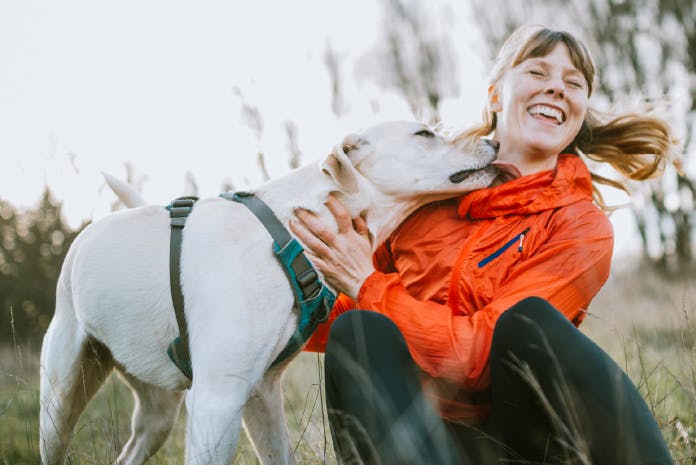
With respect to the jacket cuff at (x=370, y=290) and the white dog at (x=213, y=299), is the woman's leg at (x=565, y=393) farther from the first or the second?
the white dog at (x=213, y=299)

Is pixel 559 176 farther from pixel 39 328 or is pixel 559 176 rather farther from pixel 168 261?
pixel 39 328

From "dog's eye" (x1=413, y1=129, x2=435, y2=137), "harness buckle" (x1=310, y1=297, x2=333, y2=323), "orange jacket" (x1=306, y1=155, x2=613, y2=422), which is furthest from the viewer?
"dog's eye" (x1=413, y1=129, x2=435, y2=137)

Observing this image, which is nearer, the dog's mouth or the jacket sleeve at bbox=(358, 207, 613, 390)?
the jacket sleeve at bbox=(358, 207, 613, 390)

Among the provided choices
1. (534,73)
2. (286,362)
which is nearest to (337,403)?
(286,362)

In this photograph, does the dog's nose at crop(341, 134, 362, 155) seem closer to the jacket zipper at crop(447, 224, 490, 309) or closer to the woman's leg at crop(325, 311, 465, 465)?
the jacket zipper at crop(447, 224, 490, 309)

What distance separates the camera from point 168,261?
2463mm

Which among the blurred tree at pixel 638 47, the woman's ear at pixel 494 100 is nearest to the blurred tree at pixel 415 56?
the blurred tree at pixel 638 47

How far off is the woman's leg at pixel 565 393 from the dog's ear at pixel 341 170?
855 mm

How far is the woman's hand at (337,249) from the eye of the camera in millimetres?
2436

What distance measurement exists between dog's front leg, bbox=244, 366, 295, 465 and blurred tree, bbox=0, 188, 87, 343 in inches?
213

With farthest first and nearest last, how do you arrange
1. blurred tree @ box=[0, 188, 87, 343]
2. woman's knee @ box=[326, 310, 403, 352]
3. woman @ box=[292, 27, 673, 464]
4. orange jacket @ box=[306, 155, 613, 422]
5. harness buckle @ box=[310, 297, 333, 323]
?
blurred tree @ box=[0, 188, 87, 343]
harness buckle @ box=[310, 297, 333, 323]
orange jacket @ box=[306, 155, 613, 422]
woman's knee @ box=[326, 310, 403, 352]
woman @ box=[292, 27, 673, 464]

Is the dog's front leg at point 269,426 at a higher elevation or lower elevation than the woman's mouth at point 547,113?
lower

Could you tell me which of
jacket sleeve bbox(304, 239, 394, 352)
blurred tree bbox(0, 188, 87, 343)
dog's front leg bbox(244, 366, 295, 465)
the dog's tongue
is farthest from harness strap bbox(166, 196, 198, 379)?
blurred tree bbox(0, 188, 87, 343)

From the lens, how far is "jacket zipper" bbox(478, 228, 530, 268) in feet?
8.17
